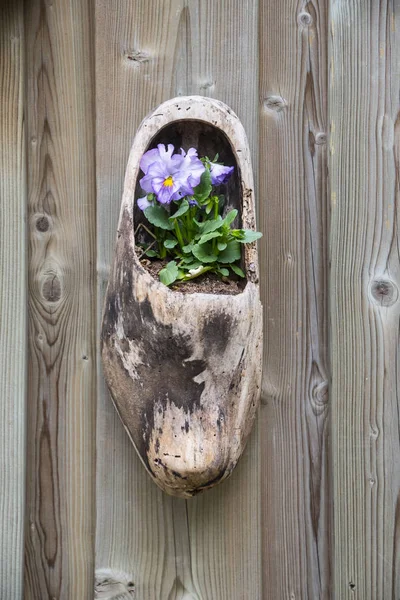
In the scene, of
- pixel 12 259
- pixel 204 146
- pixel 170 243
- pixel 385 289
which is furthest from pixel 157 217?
pixel 385 289

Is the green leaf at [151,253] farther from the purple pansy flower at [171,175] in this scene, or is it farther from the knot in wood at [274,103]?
the knot in wood at [274,103]

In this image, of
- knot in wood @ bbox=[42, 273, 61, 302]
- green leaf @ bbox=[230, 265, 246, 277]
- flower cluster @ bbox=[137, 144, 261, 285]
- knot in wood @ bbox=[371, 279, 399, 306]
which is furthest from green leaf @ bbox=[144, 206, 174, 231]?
knot in wood @ bbox=[371, 279, 399, 306]

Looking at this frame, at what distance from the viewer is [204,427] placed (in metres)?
0.74

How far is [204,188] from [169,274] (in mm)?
128

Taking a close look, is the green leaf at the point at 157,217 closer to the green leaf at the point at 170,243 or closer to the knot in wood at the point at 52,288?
the green leaf at the point at 170,243

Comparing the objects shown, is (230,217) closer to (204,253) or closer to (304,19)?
(204,253)

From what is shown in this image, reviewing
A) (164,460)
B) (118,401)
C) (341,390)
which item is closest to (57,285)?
(118,401)

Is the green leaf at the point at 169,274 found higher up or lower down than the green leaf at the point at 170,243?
lower down

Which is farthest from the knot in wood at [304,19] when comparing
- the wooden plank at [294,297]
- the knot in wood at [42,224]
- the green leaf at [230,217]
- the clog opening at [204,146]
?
the knot in wood at [42,224]

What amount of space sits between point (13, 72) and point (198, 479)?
649 millimetres

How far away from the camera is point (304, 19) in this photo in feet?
2.97

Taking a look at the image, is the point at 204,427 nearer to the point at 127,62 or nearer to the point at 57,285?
the point at 57,285

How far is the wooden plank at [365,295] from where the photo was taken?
882mm

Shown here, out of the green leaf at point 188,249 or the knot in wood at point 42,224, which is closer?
the green leaf at point 188,249
